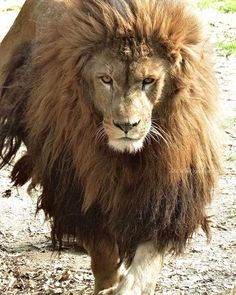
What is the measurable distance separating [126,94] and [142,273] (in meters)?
0.88

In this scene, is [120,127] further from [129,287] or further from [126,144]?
[129,287]

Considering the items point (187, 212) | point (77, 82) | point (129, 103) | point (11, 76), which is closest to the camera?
point (129, 103)

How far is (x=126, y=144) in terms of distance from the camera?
3.91 m

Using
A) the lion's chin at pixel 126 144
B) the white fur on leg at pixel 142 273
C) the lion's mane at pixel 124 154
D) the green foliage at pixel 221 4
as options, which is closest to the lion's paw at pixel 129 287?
the white fur on leg at pixel 142 273

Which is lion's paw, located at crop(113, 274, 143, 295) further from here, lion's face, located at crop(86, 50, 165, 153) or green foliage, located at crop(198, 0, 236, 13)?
green foliage, located at crop(198, 0, 236, 13)

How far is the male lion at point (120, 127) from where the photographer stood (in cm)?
390

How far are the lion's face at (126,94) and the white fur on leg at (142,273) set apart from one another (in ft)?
1.93

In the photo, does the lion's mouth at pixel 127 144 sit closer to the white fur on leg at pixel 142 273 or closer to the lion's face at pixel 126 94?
the lion's face at pixel 126 94

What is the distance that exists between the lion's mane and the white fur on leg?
0.05 meters

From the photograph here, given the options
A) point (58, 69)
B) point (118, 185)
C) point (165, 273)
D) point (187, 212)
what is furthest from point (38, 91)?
point (165, 273)

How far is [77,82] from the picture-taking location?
4.08 metres

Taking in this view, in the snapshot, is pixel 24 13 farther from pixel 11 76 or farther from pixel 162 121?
pixel 162 121

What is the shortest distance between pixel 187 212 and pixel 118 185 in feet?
1.22

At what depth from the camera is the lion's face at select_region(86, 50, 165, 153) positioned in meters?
3.81
